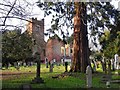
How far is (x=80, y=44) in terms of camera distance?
94.2ft

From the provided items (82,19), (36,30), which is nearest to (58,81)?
(36,30)

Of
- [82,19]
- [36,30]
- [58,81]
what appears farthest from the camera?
[82,19]

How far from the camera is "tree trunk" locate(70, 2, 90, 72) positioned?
27844 millimetres

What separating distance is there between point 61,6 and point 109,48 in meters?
19.3

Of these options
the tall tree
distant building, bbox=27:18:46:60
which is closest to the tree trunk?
the tall tree

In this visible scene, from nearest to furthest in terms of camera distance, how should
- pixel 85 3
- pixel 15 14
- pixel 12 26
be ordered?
pixel 15 14, pixel 12 26, pixel 85 3

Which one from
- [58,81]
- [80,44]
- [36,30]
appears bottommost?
[58,81]

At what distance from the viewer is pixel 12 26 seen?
17.6 metres

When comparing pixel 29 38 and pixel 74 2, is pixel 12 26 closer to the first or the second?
pixel 29 38

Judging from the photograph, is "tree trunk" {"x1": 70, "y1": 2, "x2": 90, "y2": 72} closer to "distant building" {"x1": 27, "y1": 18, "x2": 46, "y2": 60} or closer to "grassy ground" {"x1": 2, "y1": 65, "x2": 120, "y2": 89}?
"grassy ground" {"x1": 2, "y1": 65, "x2": 120, "y2": 89}

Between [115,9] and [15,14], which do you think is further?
[115,9]

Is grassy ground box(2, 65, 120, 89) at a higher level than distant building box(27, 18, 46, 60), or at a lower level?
lower

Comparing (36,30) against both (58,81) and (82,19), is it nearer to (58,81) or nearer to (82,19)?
(58,81)

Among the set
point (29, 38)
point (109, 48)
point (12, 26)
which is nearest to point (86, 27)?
point (29, 38)
